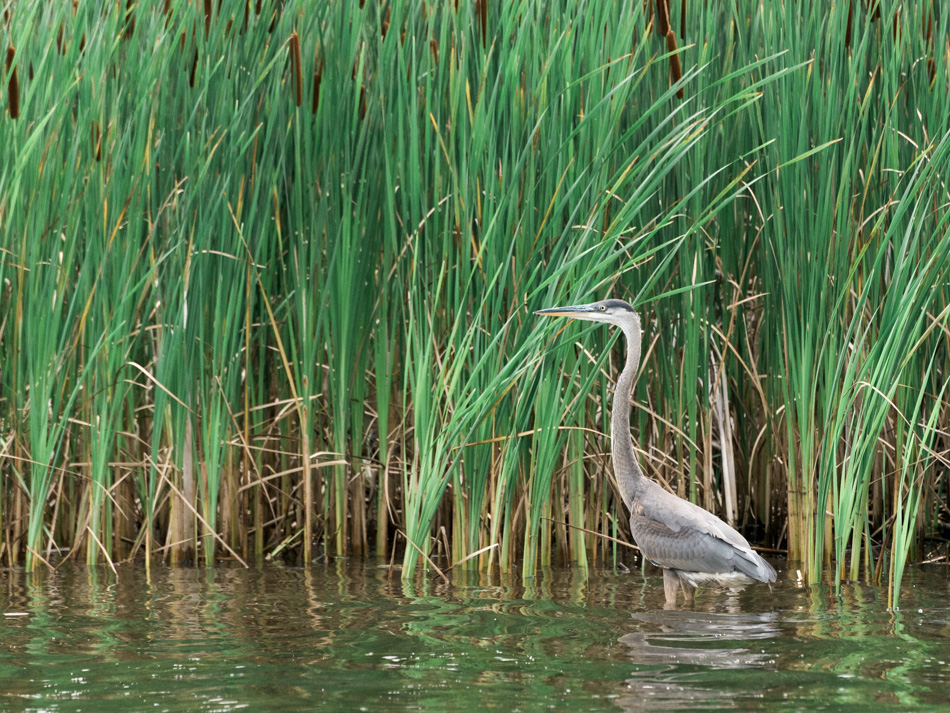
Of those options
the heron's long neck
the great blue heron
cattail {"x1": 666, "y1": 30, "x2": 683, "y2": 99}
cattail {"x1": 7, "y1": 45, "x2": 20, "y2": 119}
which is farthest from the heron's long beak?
cattail {"x1": 7, "y1": 45, "x2": 20, "y2": 119}

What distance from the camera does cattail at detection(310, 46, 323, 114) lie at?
216 inches

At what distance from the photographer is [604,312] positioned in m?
5.22

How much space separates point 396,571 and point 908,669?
7.87 ft

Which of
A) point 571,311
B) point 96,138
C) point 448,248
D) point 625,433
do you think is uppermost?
point 96,138

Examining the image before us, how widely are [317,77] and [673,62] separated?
1479 mm

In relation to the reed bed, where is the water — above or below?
below

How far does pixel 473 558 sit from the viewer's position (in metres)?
5.59

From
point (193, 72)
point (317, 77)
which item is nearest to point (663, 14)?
point (317, 77)

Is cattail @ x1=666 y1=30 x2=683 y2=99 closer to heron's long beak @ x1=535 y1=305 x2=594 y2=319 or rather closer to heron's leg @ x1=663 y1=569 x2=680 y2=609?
heron's long beak @ x1=535 y1=305 x2=594 y2=319

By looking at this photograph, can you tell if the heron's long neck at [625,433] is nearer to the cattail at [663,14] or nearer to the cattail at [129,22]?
the cattail at [663,14]

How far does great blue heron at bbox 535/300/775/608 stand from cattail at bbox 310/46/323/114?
4.68ft

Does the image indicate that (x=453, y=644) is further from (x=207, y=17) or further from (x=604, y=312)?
(x=207, y=17)

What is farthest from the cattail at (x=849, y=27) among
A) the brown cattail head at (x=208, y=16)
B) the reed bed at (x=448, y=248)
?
the brown cattail head at (x=208, y=16)

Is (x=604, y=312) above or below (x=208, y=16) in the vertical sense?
below
